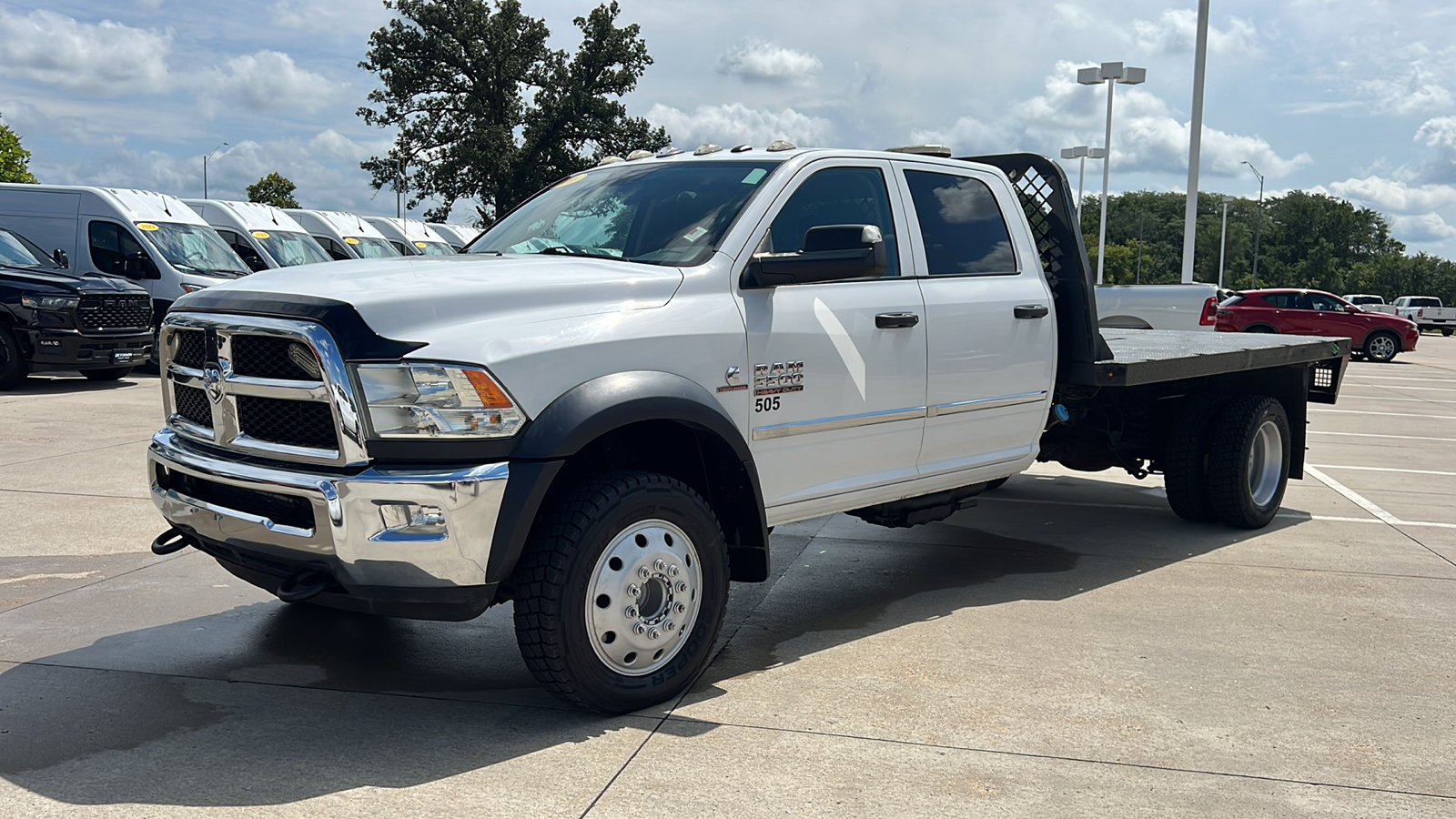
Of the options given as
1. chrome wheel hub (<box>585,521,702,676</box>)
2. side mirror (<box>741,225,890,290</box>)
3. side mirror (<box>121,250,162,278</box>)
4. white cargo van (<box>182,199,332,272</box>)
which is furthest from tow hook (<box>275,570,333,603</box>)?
white cargo van (<box>182,199,332,272</box>)

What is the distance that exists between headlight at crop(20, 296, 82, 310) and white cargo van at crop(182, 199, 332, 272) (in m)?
6.26

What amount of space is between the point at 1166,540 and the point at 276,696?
5.15 metres

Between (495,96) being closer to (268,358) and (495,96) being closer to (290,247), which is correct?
(290,247)

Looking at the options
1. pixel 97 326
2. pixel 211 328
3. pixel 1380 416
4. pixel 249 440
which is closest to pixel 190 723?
pixel 249 440

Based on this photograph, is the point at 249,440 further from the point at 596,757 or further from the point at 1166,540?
the point at 1166,540

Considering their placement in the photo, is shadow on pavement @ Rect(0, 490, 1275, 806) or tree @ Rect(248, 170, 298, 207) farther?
tree @ Rect(248, 170, 298, 207)

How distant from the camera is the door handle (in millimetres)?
5105

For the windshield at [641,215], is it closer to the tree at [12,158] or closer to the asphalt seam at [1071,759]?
the asphalt seam at [1071,759]

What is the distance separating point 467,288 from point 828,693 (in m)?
1.90

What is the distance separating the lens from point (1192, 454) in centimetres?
756

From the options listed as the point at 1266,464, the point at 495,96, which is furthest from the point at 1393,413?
the point at 495,96

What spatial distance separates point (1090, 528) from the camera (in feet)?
25.6

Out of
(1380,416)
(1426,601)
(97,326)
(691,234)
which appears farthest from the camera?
(1380,416)

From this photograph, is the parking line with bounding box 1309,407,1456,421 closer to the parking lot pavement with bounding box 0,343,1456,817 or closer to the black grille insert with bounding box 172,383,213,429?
the parking lot pavement with bounding box 0,343,1456,817
